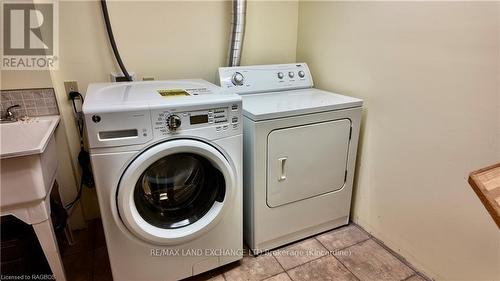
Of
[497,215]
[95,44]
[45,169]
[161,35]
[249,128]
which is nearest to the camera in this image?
[497,215]

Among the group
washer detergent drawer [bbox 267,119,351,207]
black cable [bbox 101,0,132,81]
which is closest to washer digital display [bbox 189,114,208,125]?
washer detergent drawer [bbox 267,119,351,207]

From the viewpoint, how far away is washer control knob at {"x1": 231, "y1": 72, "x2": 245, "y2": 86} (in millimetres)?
1836

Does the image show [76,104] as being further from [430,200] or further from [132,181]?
[430,200]

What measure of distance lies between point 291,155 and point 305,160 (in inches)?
4.1

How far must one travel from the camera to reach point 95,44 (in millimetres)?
1705

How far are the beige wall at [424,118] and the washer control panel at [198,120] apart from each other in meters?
0.86

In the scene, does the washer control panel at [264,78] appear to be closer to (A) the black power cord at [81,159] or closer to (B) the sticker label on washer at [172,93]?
(B) the sticker label on washer at [172,93]

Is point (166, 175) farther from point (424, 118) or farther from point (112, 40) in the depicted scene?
point (424, 118)

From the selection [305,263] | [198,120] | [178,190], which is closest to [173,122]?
[198,120]

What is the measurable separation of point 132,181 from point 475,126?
1433mm

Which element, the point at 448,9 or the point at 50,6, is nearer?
the point at 448,9

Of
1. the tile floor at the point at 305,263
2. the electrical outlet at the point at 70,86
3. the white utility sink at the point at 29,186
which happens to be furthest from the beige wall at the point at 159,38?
the white utility sink at the point at 29,186

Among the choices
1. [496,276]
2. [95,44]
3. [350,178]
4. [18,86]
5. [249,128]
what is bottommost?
[496,276]

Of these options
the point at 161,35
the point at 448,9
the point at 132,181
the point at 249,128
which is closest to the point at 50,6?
the point at 161,35
